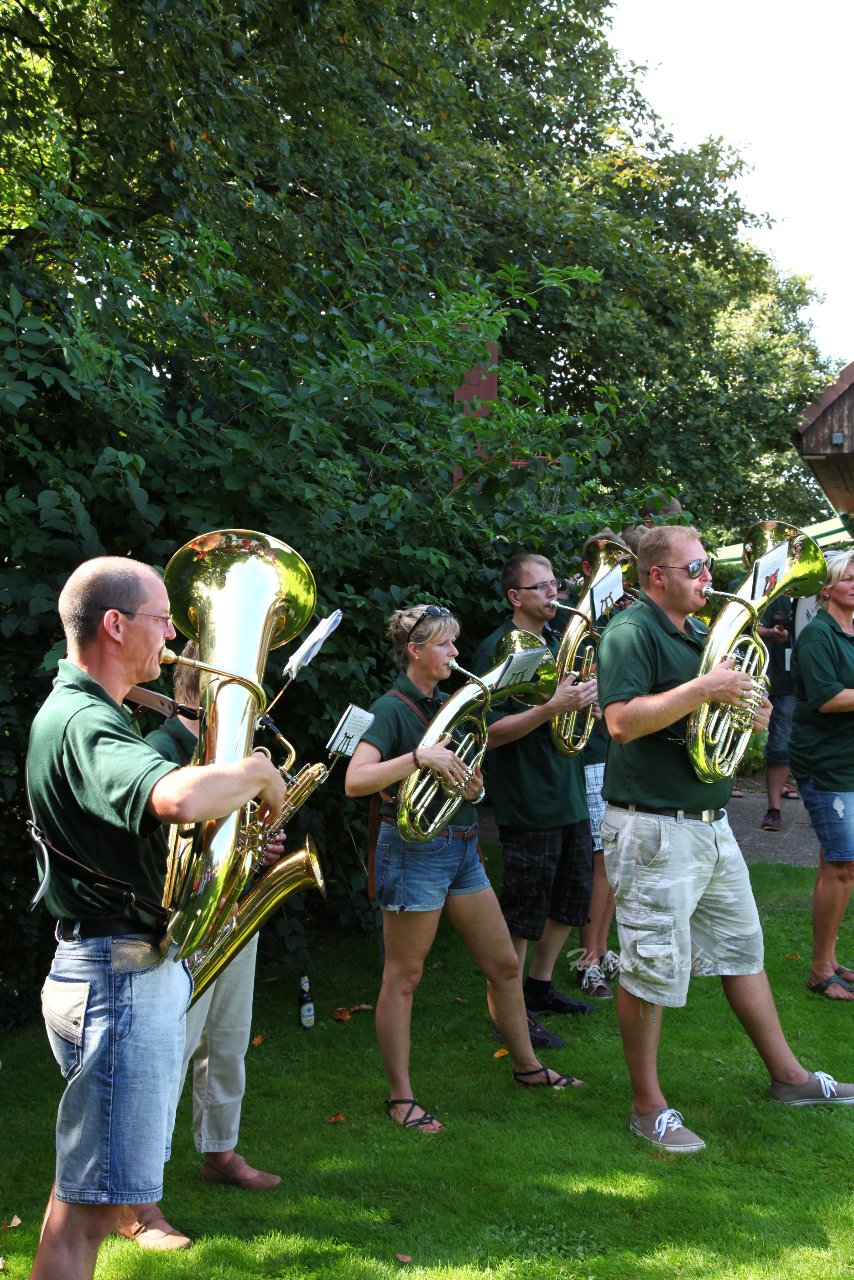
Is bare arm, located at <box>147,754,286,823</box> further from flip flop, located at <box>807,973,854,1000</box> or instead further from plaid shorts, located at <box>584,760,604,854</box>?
flip flop, located at <box>807,973,854,1000</box>

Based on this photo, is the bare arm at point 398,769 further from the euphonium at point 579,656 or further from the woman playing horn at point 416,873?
the euphonium at point 579,656

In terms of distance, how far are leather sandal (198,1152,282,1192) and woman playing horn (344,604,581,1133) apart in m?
0.59

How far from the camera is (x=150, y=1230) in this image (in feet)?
10.4

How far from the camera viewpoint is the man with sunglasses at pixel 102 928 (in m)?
2.27

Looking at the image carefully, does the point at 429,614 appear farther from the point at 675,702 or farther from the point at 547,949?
the point at 547,949

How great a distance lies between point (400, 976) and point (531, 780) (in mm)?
1226

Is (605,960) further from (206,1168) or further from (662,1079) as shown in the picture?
(206,1168)

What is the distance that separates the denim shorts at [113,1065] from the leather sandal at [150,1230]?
3.04 feet

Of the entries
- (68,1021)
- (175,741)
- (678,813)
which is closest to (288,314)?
(175,741)

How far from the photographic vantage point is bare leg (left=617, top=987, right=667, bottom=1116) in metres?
3.71

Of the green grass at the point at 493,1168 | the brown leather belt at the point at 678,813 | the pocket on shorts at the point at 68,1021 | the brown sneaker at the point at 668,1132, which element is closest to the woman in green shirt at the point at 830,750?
the green grass at the point at 493,1168

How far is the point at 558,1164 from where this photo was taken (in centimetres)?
361

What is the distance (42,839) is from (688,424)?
12.4m

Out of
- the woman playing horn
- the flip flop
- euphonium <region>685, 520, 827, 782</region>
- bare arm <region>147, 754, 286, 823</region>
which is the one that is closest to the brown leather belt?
euphonium <region>685, 520, 827, 782</region>
